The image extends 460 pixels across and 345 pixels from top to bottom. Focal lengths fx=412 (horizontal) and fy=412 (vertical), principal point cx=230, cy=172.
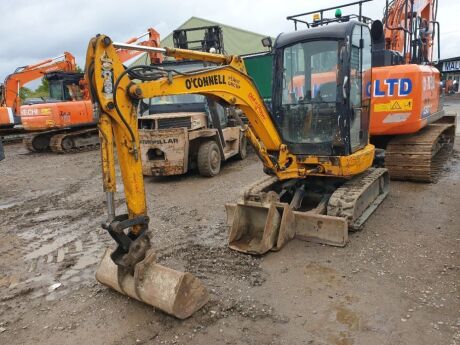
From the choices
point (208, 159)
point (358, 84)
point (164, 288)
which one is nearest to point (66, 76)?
point (208, 159)

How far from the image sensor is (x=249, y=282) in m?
3.72

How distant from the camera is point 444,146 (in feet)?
27.7

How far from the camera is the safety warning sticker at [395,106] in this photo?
626cm

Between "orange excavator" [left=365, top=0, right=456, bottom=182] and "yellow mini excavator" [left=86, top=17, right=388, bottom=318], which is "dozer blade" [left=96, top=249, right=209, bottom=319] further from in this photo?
"orange excavator" [left=365, top=0, right=456, bottom=182]

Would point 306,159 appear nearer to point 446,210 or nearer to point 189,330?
point 446,210

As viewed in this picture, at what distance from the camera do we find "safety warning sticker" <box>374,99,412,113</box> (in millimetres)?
6258

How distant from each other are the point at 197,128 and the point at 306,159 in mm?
3548

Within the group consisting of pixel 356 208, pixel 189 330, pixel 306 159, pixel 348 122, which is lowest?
pixel 189 330

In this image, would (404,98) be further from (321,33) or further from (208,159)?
(208,159)

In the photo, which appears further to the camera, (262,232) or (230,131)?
(230,131)

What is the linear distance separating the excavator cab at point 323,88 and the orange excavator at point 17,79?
451 inches

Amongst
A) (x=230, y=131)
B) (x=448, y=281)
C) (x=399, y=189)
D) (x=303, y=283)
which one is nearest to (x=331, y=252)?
(x=303, y=283)

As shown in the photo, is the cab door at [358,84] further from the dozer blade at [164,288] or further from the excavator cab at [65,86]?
the excavator cab at [65,86]

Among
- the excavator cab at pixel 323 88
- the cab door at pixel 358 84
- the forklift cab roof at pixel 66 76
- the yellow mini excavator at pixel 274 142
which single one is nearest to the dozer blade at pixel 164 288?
the yellow mini excavator at pixel 274 142
